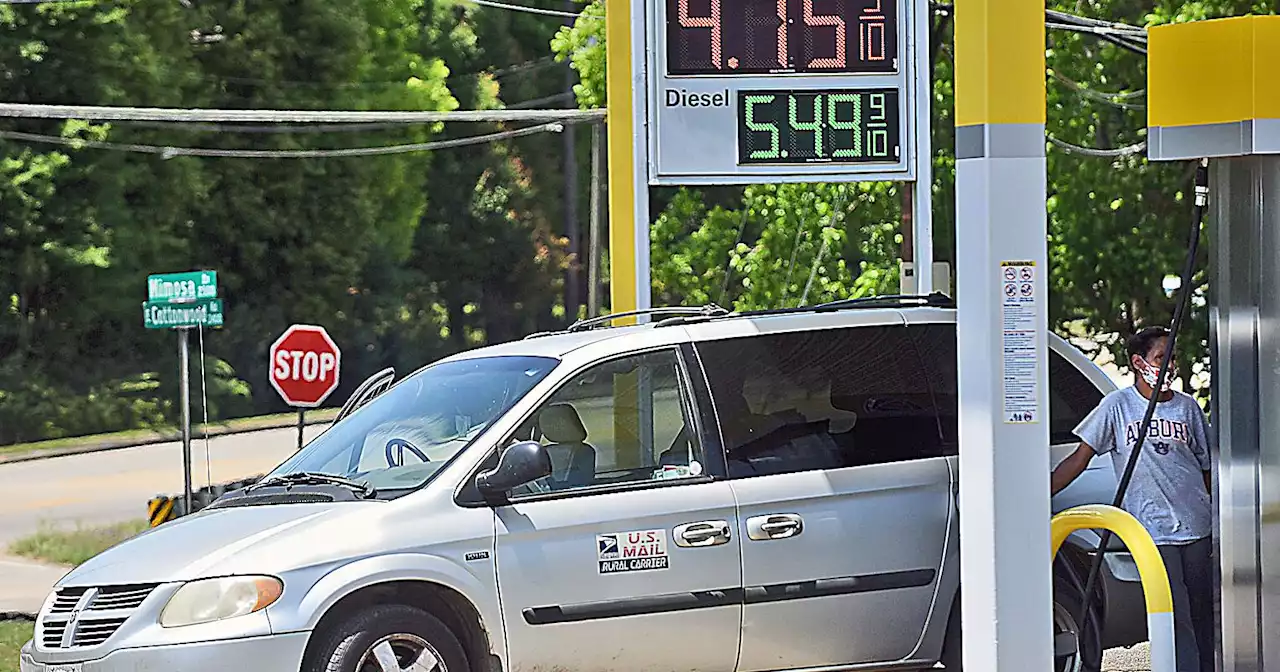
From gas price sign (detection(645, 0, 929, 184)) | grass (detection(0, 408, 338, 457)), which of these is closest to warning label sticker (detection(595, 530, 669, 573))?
gas price sign (detection(645, 0, 929, 184))

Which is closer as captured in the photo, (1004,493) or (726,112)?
(1004,493)

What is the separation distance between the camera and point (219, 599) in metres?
6.67

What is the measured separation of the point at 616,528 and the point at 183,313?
8688mm

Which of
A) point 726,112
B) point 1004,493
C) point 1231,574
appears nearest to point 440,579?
point 1004,493

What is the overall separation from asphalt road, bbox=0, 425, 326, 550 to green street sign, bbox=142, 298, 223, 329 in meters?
6.84

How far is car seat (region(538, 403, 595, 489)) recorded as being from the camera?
7.32 metres

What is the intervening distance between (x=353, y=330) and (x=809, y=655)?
39215 mm

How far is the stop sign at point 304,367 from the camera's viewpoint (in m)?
15.7

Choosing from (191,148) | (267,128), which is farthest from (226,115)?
(267,128)

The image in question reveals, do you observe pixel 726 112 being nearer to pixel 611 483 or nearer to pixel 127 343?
pixel 611 483

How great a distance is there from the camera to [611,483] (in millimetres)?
7344

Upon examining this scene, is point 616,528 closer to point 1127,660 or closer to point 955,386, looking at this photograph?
point 955,386

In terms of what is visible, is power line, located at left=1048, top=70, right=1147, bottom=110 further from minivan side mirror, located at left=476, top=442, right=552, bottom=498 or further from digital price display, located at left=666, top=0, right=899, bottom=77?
minivan side mirror, located at left=476, top=442, right=552, bottom=498

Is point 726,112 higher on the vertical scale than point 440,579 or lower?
higher
